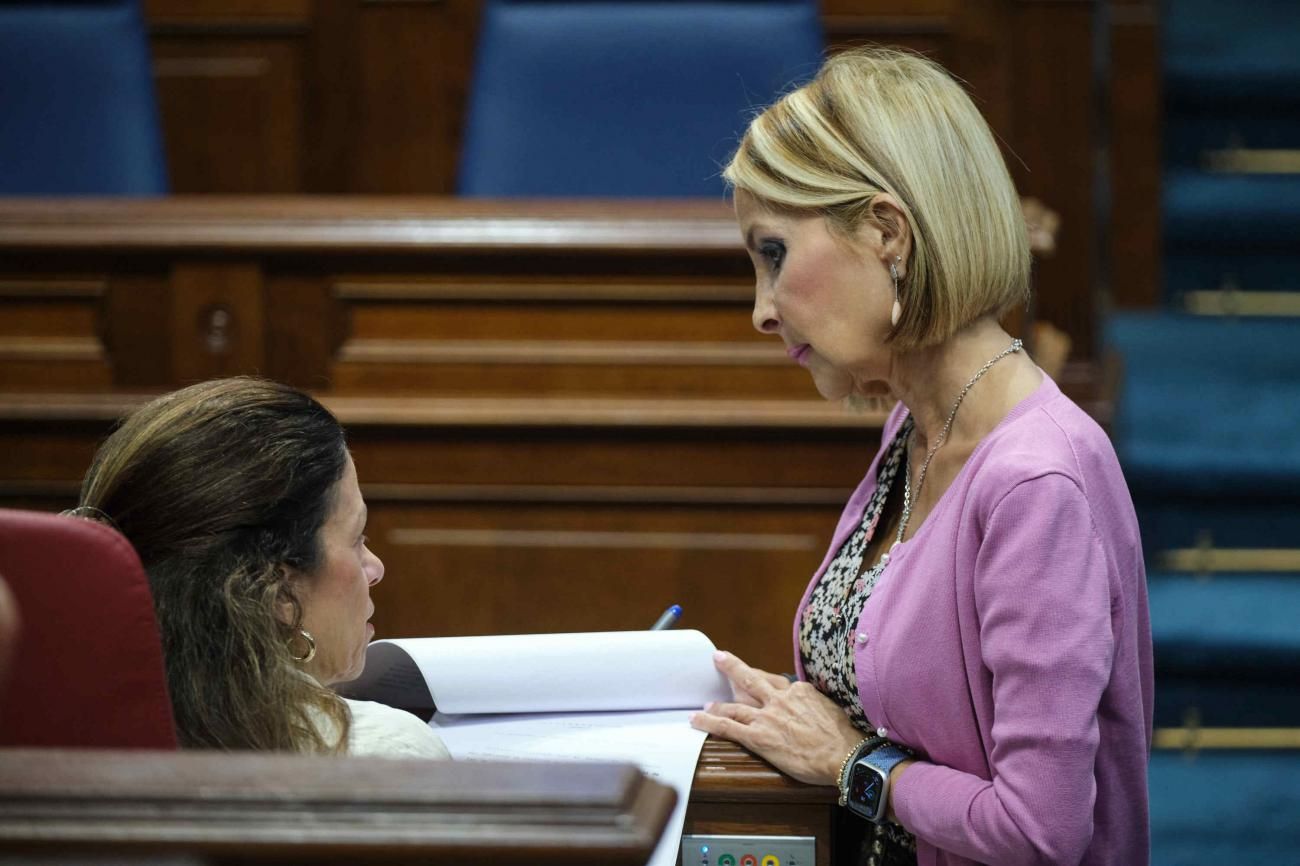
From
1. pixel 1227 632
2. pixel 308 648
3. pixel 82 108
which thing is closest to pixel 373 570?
pixel 308 648

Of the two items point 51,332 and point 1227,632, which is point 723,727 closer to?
point 51,332

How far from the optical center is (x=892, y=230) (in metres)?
1.03

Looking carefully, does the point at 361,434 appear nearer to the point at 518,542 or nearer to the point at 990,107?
the point at 518,542

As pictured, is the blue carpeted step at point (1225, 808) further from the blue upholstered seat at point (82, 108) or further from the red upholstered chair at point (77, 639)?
the blue upholstered seat at point (82, 108)

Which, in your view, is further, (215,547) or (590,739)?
(590,739)

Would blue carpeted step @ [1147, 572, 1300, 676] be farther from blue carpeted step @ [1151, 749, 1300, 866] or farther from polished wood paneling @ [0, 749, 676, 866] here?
polished wood paneling @ [0, 749, 676, 866]

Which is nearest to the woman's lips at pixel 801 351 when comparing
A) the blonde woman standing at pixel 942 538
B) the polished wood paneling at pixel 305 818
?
the blonde woman standing at pixel 942 538

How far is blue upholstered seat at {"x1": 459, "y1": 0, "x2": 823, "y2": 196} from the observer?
241cm

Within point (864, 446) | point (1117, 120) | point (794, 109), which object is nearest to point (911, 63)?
point (794, 109)

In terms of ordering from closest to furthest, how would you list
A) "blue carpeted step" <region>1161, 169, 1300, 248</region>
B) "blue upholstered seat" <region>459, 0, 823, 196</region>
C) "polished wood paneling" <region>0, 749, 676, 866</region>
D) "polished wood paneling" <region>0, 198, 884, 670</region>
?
"polished wood paneling" <region>0, 749, 676, 866</region>
"polished wood paneling" <region>0, 198, 884, 670</region>
"blue upholstered seat" <region>459, 0, 823, 196</region>
"blue carpeted step" <region>1161, 169, 1300, 248</region>

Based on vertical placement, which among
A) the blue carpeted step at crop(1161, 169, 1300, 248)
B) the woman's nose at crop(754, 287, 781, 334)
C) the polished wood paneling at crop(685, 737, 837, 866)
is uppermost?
the woman's nose at crop(754, 287, 781, 334)

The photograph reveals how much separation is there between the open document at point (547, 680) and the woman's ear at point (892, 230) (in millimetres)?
285

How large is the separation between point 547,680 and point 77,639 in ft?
1.56

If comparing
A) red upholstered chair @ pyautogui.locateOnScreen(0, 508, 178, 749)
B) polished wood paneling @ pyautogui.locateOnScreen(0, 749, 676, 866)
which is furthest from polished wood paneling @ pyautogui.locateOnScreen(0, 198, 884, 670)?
polished wood paneling @ pyautogui.locateOnScreen(0, 749, 676, 866)
